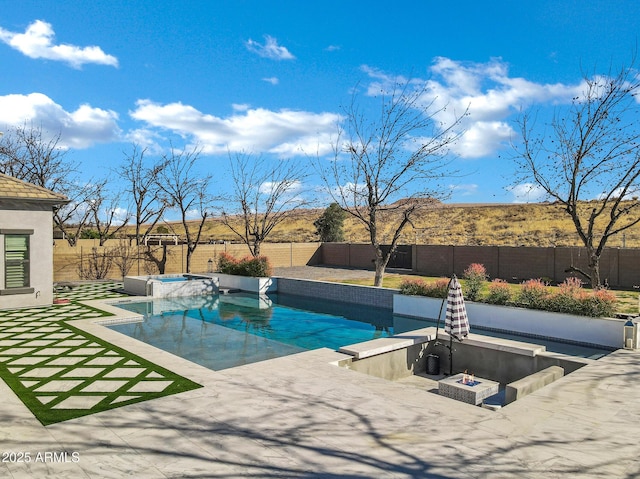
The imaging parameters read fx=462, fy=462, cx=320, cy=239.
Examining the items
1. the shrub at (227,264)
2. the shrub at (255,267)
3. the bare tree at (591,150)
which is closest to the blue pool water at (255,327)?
the shrub at (255,267)

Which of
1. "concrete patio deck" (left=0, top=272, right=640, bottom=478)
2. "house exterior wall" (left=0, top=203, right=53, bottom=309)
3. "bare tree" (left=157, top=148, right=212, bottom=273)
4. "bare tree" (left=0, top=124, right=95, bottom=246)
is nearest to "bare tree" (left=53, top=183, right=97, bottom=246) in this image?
"bare tree" (left=0, top=124, right=95, bottom=246)

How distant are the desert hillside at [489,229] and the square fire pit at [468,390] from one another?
2429 centimetres

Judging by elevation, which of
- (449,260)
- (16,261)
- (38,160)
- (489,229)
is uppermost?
(38,160)

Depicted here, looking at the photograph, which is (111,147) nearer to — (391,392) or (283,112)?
(283,112)

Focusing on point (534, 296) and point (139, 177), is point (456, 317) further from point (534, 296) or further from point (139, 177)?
point (139, 177)

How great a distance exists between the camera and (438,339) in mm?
8953

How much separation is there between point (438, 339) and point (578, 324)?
2.76 m

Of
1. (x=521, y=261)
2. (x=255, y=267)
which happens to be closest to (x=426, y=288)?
(x=255, y=267)

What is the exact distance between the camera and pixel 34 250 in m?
11.9

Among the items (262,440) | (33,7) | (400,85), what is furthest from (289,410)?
(33,7)

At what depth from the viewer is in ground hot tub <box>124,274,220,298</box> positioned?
607 inches

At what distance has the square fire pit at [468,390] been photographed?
5.94m

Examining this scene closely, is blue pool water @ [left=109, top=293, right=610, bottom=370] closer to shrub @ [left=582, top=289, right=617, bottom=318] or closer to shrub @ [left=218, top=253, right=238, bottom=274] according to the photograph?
shrub @ [left=582, top=289, right=617, bottom=318]

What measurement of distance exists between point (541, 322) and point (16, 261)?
12.5 metres
